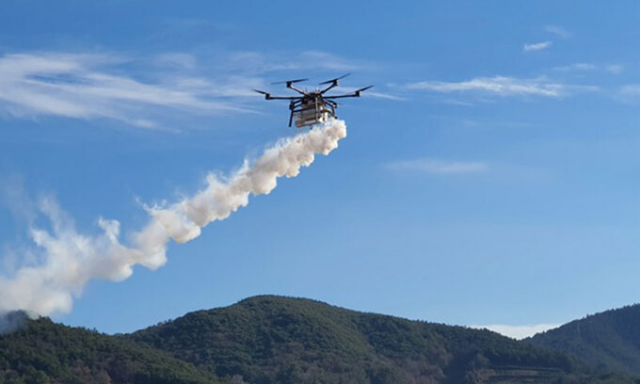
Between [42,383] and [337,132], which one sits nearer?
[337,132]

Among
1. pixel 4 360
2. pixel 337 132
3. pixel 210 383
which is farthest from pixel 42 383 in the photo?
pixel 337 132

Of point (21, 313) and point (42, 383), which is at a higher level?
point (21, 313)

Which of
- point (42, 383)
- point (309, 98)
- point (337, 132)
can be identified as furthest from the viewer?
point (42, 383)

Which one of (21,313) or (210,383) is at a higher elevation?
(21,313)

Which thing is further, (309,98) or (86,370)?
(86,370)

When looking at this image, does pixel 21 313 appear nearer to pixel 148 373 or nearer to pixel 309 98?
pixel 148 373

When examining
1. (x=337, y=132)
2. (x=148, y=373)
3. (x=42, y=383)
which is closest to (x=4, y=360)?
(x=42, y=383)

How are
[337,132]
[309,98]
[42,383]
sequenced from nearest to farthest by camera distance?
[309,98] → [337,132] → [42,383]

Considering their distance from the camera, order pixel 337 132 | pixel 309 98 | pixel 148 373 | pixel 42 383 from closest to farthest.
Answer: pixel 309 98 < pixel 337 132 < pixel 42 383 < pixel 148 373

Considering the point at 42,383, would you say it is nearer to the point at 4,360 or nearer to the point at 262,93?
the point at 4,360
